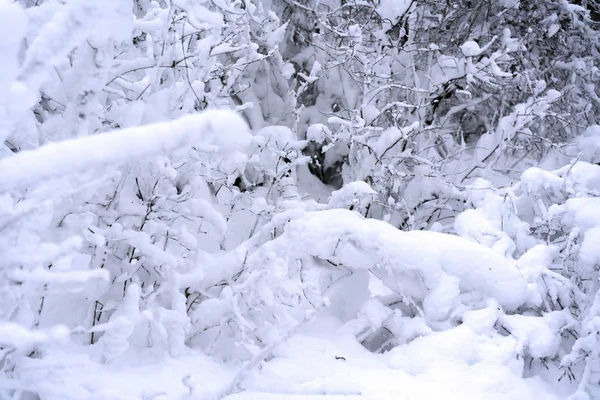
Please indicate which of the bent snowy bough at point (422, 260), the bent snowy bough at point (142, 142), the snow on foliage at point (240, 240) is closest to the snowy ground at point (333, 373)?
the snow on foliage at point (240, 240)

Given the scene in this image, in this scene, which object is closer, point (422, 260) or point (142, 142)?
point (142, 142)

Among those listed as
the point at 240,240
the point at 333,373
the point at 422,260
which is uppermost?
the point at 422,260

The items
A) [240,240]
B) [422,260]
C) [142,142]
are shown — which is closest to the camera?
[142,142]

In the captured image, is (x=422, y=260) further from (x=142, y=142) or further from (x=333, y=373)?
(x=142, y=142)

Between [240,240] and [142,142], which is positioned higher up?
[142,142]

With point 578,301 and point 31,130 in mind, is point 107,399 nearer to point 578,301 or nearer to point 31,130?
point 31,130

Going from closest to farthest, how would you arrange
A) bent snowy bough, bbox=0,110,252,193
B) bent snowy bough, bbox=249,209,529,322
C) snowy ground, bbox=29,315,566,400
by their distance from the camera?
1. bent snowy bough, bbox=0,110,252,193
2. snowy ground, bbox=29,315,566,400
3. bent snowy bough, bbox=249,209,529,322

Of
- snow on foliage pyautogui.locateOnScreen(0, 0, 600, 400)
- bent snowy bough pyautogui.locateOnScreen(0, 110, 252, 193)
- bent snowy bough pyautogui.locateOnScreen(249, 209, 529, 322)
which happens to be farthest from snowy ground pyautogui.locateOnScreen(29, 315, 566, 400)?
bent snowy bough pyautogui.locateOnScreen(0, 110, 252, 193)

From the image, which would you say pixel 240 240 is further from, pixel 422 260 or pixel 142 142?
pixel 142 142

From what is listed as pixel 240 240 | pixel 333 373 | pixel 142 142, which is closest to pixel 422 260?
pixel 333 373

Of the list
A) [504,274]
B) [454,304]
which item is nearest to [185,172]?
[454,304]

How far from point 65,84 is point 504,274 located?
2.33m

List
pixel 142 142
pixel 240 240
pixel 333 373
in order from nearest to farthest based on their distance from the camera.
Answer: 1. pixel 142 142
2. pixel 333 373
3. pixel 240 240

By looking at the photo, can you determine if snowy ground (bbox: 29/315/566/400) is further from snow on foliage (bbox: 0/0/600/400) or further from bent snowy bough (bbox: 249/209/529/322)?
bent snowy bough (bbox: 249/209/529/322)
